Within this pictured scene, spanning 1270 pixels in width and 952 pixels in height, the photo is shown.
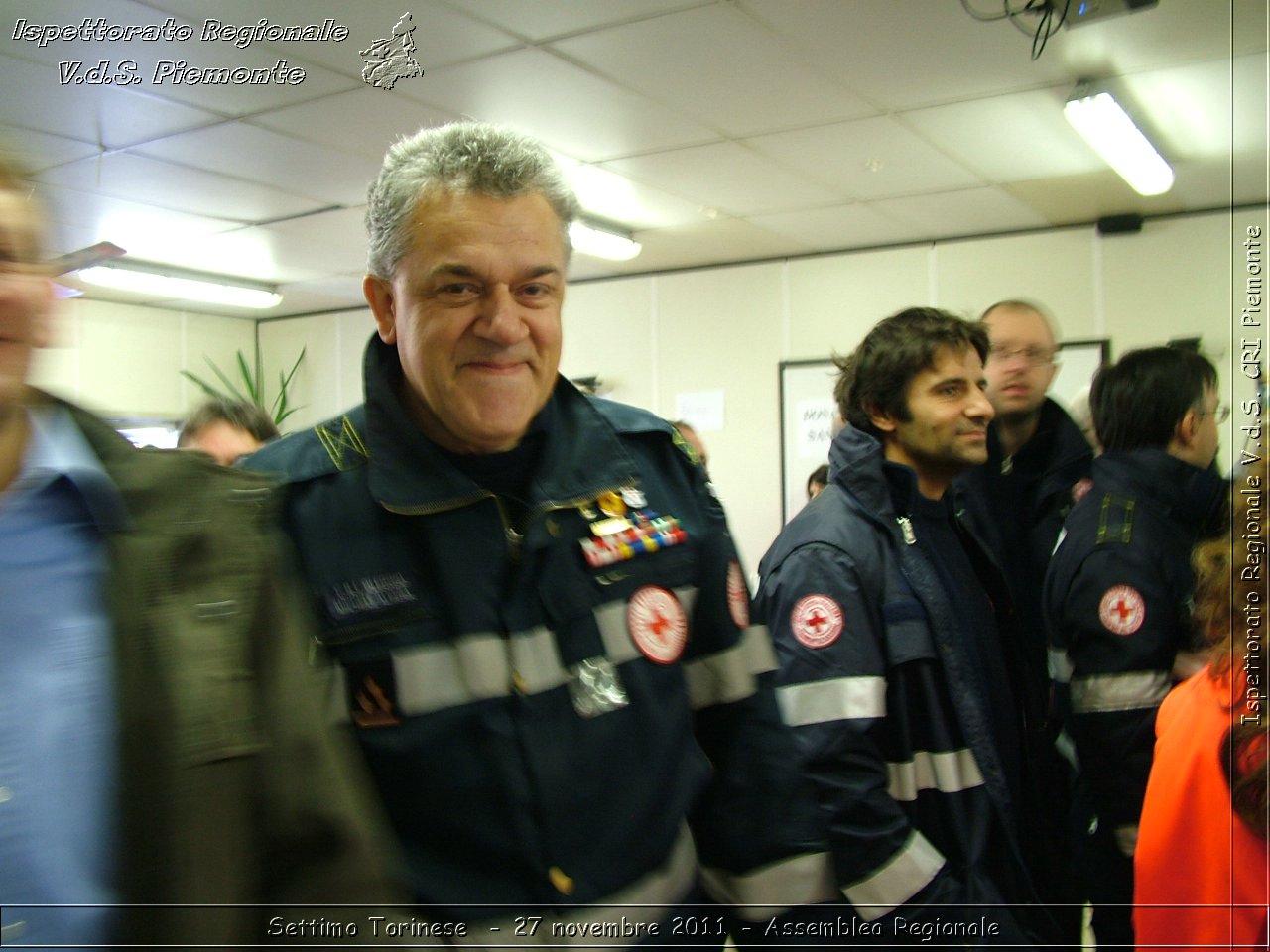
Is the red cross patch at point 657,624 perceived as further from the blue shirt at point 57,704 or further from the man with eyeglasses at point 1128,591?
the man with eyeglasses at point 1128,591

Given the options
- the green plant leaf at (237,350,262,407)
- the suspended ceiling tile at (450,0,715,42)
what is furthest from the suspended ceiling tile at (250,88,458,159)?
the green plant leaf at (237,350,262,407)

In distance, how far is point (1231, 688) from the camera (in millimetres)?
1150

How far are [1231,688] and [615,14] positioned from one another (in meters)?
2.42

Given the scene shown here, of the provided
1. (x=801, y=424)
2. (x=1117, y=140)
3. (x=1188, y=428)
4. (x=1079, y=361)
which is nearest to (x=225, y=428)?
(x=1188, y=428)

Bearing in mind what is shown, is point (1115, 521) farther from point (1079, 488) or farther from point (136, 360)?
point (136, 360)

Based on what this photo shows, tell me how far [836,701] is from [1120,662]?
2.08 ft

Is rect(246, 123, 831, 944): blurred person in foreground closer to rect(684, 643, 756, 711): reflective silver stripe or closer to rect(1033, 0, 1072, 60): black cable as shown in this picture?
rect(684, 643, 756, 711): reflective silver stripe

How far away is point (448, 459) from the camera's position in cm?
121

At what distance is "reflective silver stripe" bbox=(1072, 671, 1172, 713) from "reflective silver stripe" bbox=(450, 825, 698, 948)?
0.98m

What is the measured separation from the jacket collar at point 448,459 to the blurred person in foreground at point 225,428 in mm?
1669

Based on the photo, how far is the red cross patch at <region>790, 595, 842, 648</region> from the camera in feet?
5.14

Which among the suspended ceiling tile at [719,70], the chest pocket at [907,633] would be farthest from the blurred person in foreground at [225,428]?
the chest pocket at [907,633]

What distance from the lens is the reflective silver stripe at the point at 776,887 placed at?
1.25 m

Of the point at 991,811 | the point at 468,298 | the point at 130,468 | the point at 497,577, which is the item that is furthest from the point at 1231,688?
the point at 130,468
